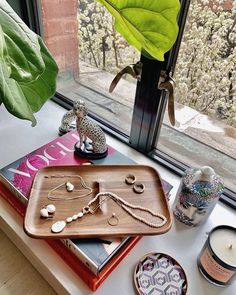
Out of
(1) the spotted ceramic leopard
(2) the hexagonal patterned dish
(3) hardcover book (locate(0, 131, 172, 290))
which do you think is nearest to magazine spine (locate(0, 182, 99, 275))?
(3) hardcover book (locate(0, 131, 172, 290))

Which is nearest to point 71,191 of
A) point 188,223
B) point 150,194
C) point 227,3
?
point 150,194

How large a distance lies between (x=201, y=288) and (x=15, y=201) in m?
0.47

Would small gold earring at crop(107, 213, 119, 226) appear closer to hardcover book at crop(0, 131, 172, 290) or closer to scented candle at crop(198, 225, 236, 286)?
hardcover book at crop(0, 131, 172, 290)

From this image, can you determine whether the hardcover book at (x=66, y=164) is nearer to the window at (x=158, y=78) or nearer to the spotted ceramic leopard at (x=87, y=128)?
the spotted ceramic leopard at (x=87, y=128)

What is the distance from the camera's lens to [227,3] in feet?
2.01

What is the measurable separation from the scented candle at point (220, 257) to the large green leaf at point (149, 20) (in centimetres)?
38

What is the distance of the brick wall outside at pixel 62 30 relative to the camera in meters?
0.99

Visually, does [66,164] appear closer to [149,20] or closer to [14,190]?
[14,190]

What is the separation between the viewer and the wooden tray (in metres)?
0.57

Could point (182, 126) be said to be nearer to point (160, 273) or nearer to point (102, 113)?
point (102, 113)

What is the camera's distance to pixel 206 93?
75 cm

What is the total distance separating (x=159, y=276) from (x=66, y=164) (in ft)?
1.18

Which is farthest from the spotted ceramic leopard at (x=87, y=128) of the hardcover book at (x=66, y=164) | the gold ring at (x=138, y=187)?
the gold ring at (x=138, y=187)

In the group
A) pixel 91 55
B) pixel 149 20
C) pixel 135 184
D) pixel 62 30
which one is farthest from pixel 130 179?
pixel 62 30
